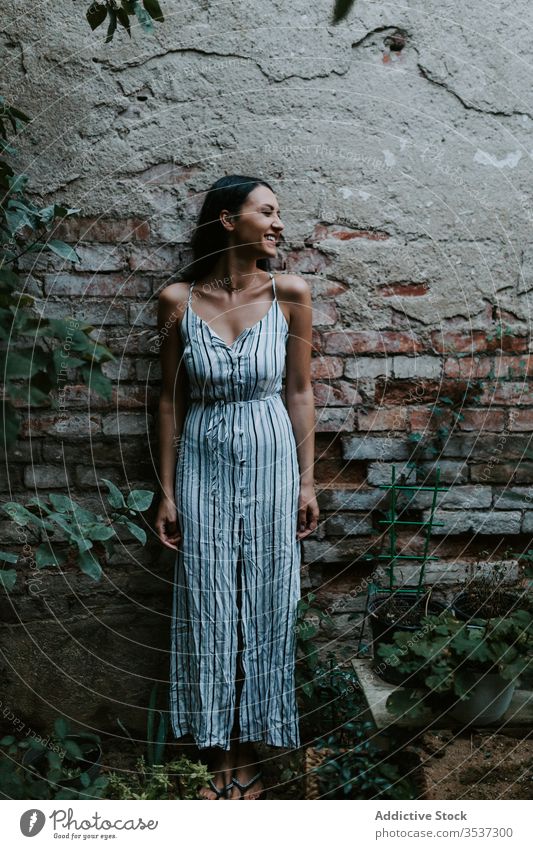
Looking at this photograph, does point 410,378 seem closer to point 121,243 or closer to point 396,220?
point 396,220

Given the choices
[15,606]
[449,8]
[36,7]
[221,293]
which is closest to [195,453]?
[221,293]

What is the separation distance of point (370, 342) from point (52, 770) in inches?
58.7

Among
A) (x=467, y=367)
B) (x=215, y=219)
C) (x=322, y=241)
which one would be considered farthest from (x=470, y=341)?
(x=215, y=219)

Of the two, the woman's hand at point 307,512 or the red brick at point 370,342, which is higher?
the red brick at point 370,342

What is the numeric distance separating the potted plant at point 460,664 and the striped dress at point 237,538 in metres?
0.39

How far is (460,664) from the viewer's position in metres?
1.83

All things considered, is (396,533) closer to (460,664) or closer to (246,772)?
(460,664)

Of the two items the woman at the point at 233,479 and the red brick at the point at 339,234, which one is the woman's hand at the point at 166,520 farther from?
the red brick at the point at 339,234

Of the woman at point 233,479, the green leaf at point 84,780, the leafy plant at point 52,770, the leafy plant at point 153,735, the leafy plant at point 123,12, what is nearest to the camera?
the leafy plant at point 123,12

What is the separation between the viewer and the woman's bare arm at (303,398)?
83.2 inches

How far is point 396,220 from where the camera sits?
225cm

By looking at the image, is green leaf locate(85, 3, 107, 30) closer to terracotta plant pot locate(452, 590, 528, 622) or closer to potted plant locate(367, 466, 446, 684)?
potted plant locate(367, 466, 446, 684)

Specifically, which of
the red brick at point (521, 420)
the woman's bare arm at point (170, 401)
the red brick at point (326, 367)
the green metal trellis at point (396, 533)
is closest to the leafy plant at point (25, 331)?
the woman's bare arm at point (170, 401)

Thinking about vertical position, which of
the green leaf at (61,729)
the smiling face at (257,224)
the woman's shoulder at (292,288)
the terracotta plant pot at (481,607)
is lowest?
the green leaf at (61,729)
